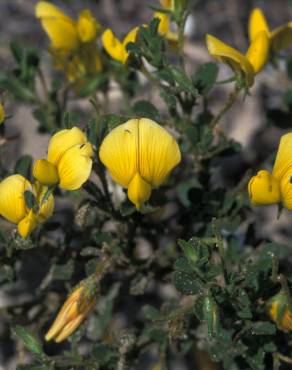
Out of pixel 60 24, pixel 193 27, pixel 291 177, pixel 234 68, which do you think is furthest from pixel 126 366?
pixel 193 27

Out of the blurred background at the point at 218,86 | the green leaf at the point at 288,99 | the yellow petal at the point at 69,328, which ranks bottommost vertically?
the blurred background at the point at 218,86

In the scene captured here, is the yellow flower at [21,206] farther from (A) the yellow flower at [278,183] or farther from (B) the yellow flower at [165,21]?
(B) the yellow flower at [165,21]

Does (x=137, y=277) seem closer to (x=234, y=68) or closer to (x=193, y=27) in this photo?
(x=234, y=68)

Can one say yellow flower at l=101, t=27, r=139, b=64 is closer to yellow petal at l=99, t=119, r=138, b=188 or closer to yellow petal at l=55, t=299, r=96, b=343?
yellow petal at l=99, t=119, r=138, b=188

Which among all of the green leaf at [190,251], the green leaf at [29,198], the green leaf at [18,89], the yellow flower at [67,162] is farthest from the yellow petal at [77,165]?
the green leaf at [18,89]

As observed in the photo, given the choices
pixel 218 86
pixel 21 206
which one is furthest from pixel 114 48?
pixel 218 86

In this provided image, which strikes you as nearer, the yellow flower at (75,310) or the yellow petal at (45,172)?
the yellow petal at (45,172)
